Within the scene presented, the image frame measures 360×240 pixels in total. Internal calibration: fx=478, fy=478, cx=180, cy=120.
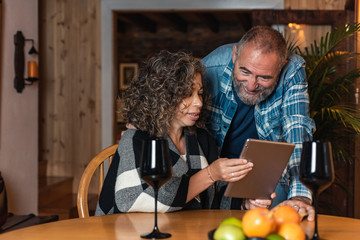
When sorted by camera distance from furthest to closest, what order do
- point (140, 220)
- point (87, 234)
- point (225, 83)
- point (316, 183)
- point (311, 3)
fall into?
point (311, 3), point (225, 83), point (140, 220), point (87, 234), point (316, 183)

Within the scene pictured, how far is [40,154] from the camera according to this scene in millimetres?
5531

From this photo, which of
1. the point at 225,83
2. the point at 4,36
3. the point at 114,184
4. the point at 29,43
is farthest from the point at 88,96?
the point at 114,184

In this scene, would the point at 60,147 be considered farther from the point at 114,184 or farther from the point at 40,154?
the point at 114,184

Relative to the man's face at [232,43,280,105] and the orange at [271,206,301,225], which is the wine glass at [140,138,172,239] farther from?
the man's face at [232,43,280,105]

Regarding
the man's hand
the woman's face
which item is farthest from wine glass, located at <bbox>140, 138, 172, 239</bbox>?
the woman's face

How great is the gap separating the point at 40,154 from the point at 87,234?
14.8 ft

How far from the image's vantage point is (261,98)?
2.02 m

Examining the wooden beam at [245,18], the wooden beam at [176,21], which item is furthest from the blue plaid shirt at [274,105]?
the wooden beam at [176,21]

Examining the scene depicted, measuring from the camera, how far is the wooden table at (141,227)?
48.7 inches

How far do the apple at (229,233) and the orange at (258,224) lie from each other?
15mm

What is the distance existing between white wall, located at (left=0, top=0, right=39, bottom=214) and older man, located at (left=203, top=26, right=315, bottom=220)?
1892mm

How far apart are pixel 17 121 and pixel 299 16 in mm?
2557

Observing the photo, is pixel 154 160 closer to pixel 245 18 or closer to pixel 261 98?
pixel 261 98

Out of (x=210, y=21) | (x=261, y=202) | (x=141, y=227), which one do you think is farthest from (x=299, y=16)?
(x=210, y=21)
